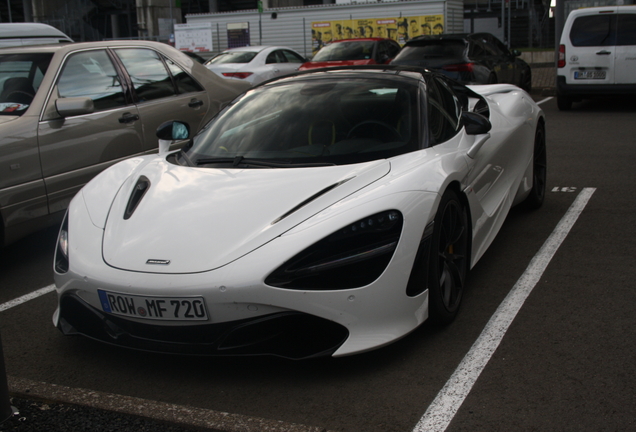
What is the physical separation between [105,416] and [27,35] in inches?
207

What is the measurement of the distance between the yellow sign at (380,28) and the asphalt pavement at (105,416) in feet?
73.9

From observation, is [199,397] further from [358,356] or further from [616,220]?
[616,220]

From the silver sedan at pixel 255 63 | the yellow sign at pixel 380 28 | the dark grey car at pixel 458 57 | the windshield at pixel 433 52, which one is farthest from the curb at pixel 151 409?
the yellow sign at pixel 380 28

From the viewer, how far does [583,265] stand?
174 inches

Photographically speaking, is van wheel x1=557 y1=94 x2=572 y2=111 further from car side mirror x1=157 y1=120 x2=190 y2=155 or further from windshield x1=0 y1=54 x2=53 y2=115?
car side mirror x1=157 y1=120 x2=190 y2=155

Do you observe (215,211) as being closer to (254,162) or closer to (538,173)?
(254,162)

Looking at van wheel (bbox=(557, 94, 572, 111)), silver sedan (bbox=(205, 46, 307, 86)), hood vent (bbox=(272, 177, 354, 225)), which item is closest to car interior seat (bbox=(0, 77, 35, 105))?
hood vent (bbox=(272, 177, 354, 225))

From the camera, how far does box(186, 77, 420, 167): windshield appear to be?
3734 mm

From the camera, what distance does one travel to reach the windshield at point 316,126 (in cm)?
373

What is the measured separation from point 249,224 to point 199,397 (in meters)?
0.75

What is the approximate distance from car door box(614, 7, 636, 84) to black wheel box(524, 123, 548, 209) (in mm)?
7440

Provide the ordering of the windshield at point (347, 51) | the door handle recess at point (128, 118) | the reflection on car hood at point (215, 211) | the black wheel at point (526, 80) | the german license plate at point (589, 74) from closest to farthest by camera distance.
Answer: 1. the reflection on car hood at point (215, 211)
2. the door handle recess at point (128, 118)
3. the german license plate at point (589, 74)
4. the windshield at point (347, 51)
5. the black wheel at point (526, 80)

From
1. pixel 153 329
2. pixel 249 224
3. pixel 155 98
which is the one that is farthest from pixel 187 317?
pixel 155 98

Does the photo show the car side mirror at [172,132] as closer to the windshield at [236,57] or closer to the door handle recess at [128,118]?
the door handle recess at [128,118]
